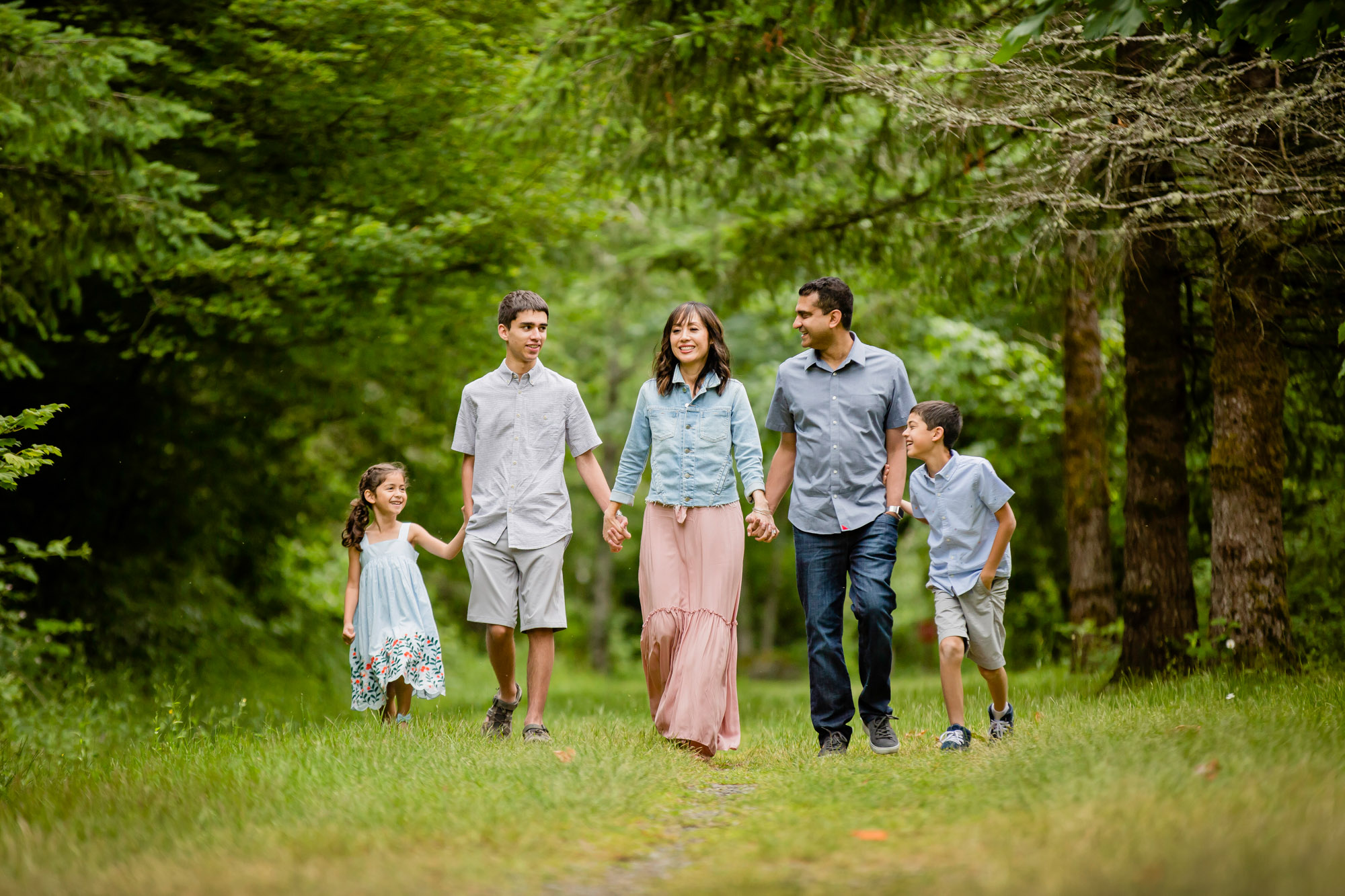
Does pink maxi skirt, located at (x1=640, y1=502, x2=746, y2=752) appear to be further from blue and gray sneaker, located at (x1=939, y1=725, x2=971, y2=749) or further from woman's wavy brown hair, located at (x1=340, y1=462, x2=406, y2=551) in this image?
woman's wavy brown hair, located at (x1=340, y1=462, x2=406, y2=551)

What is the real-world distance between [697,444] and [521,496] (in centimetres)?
108

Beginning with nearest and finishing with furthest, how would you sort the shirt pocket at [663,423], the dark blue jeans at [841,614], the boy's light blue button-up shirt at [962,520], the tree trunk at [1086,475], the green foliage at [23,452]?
the green foliage at [23,452]
the dark blue jeans at [841,614]
the boy's light blue button-up shirt at [962,520]
the shirt pocket at [663,423]
the tree trunk at [1086,475]

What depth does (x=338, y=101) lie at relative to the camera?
11375 millimetres

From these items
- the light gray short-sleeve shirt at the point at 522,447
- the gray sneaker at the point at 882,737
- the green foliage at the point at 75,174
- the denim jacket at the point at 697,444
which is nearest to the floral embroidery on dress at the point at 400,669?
the light gray short-sleeve shirt at the point at 522,447

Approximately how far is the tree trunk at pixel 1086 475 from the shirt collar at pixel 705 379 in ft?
20.7

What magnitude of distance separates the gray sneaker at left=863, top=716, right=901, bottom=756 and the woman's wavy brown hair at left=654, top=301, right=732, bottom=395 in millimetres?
1995

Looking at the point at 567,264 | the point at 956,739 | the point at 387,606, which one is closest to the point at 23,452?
the point at 387,606

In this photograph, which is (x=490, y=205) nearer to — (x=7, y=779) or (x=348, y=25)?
(x=348, y=25)

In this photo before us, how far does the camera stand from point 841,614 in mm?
6266

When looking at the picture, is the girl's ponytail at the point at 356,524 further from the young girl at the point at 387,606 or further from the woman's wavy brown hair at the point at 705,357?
the woman's wavy brown hair at the point at 705,357

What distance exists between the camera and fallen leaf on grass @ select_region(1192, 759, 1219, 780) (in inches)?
166

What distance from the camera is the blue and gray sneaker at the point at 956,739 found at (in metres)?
6.07

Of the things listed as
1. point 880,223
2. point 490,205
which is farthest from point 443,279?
point 880,223

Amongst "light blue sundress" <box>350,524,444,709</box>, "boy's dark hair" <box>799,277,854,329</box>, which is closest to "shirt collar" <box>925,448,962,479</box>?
"boy's dark hair" <box>799,277,854,329</box>
